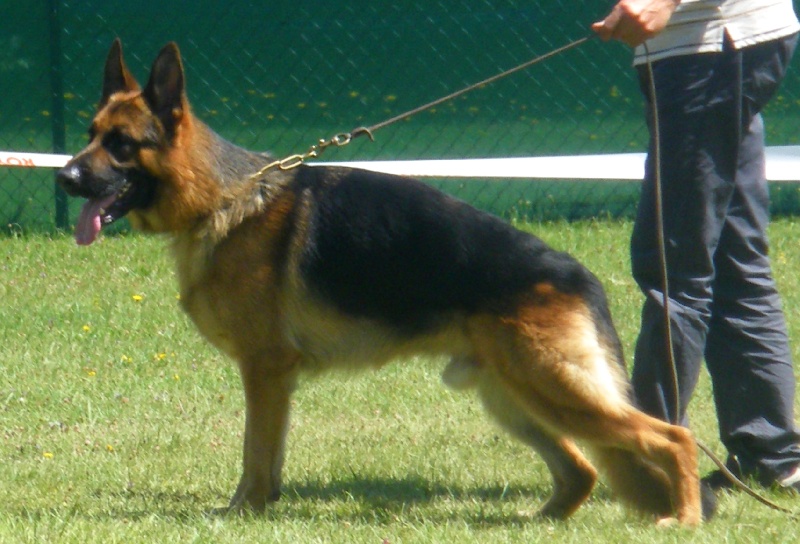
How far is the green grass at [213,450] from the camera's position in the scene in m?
3.79

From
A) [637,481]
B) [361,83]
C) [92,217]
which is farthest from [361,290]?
[361,83]

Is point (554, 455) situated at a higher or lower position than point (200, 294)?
lower

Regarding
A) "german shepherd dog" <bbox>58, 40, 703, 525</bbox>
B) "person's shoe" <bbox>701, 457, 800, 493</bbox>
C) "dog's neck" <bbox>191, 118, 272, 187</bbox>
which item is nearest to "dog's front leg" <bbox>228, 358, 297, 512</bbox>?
"german shepherd dog" <bbox>58, 40, 703, 525</bbox>

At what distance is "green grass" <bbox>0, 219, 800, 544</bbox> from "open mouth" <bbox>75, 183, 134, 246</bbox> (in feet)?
1.18

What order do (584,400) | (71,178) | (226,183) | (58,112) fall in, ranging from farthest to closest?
(58,112) → (226,183) → (71,178) → (584,400)

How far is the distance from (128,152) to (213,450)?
4.72 ft

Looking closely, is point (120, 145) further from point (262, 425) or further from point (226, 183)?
point (262, 425)

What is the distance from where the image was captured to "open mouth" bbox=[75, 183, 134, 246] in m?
4.03

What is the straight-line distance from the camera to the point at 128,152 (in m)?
4.04

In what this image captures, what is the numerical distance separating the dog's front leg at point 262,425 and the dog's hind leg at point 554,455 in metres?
0.70

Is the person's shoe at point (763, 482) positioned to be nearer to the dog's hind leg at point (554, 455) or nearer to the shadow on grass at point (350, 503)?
the dog's hind leg at point (554, 455)

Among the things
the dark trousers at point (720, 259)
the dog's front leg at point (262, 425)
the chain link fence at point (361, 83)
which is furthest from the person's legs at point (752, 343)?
the chain link fence at point (361, 83)

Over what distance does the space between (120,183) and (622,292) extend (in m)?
4.22

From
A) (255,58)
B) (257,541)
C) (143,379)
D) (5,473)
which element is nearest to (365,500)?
(257,541)
